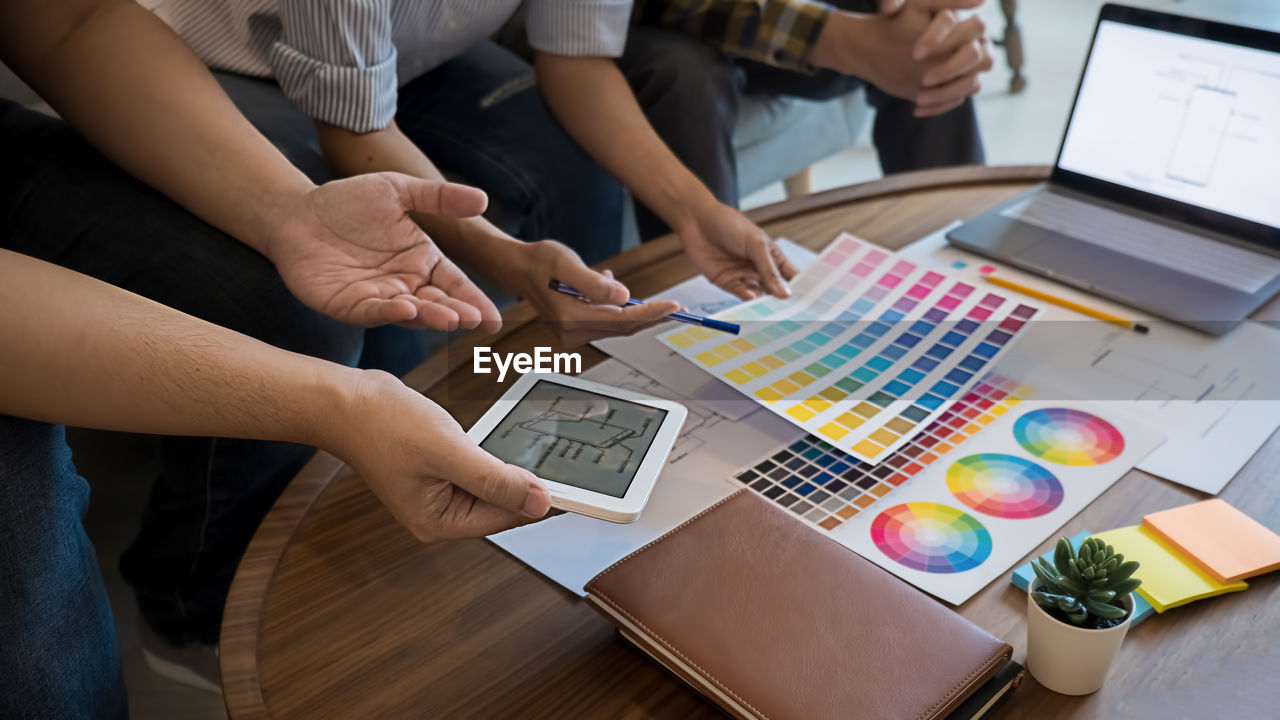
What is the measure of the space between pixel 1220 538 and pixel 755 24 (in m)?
0.96

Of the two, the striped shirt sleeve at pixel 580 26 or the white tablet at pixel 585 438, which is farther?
the striped shirt sleeve at pixel 580 26

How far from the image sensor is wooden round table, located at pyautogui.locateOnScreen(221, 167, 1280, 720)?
23.5 inches

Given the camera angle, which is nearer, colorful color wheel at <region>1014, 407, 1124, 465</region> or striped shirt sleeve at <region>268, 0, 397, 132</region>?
colorful color wheel at <region>1014, 407, 1124, 465</region>

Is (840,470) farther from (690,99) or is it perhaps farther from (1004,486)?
(690,99)

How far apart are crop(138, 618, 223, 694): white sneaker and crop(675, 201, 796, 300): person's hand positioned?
2.23 ft

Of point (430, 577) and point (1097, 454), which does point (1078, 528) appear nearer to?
point (1097, 454)

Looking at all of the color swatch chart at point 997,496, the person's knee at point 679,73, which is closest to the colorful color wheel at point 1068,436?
the color swatch chart at point 997,496

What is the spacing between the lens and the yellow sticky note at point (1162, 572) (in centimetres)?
65

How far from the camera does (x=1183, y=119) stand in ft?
3.48

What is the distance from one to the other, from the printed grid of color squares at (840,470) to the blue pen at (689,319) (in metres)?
0.12

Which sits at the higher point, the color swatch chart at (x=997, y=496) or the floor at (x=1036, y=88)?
the color swatch chart at (x=997, y=496)

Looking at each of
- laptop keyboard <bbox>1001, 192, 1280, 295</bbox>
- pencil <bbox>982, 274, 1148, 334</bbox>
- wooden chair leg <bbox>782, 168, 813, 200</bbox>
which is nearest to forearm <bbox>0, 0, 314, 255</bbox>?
pencil <bbox>982, 274, 1148, 334</bbox>

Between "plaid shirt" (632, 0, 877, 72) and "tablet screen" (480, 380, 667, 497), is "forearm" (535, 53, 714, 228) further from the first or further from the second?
"tablet screen" (480, 380, 667, 497)

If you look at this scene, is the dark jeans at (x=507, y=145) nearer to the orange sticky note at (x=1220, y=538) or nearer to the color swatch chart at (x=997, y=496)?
the color swatch chart at (x=997, y=496)
